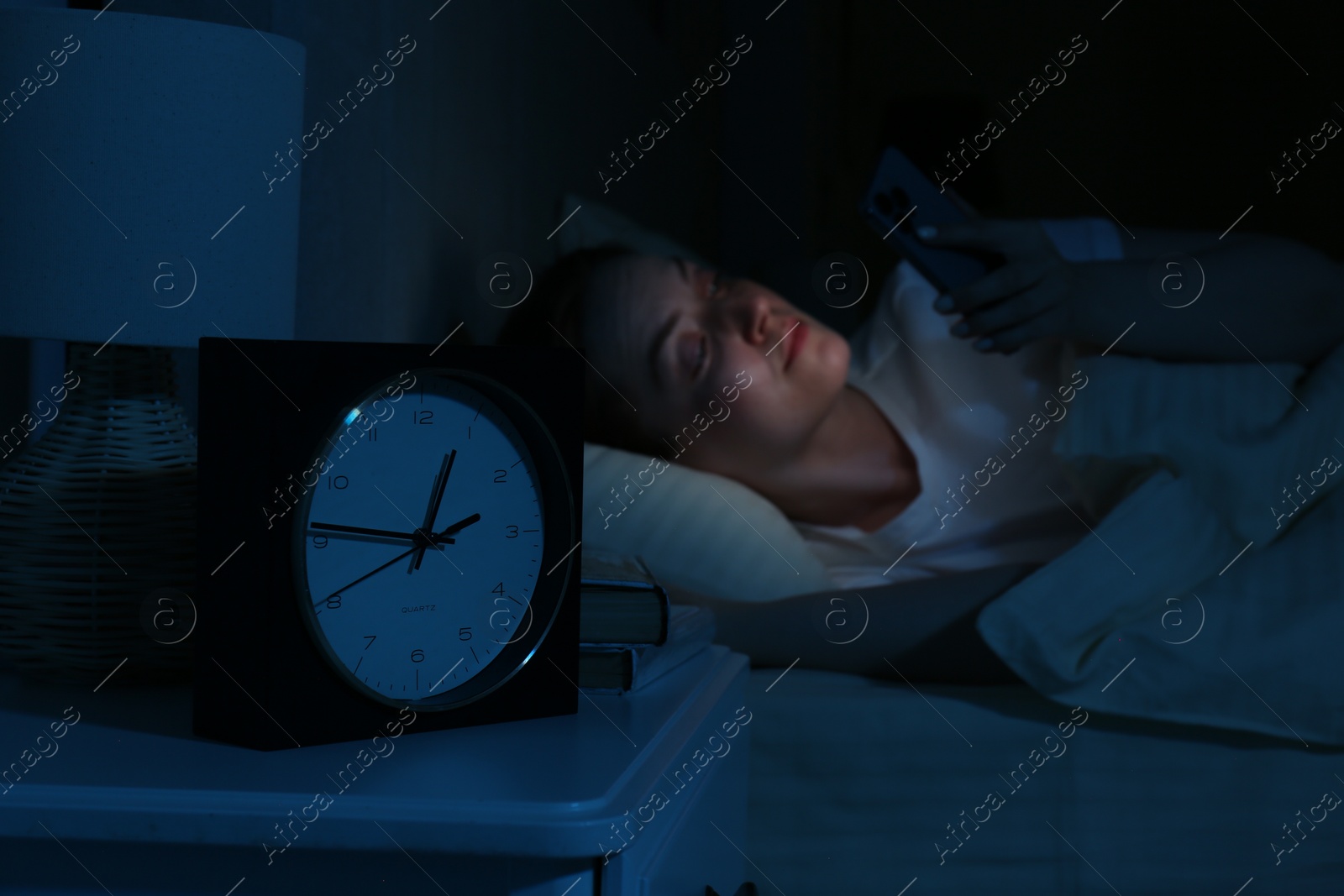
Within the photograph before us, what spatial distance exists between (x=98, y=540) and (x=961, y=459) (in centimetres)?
102

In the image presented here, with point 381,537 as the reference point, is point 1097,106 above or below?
above

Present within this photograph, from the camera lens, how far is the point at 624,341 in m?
1.36

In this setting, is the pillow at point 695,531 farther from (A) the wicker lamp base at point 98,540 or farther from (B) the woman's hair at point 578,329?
(A) the wicker lamp base at point 98,540

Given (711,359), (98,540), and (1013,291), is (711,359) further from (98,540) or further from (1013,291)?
(98,540)

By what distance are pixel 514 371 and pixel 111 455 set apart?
0.24 metres

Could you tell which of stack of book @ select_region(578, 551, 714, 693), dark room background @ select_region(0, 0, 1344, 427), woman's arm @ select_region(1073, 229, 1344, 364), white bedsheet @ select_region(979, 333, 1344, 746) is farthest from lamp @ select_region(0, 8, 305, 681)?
dark room background @ select_region(0, 0, 1344, 427)

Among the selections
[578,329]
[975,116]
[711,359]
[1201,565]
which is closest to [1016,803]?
[1201,565]

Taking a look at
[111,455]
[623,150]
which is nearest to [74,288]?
[111,455]

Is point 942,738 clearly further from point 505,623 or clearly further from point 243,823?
point 243,823

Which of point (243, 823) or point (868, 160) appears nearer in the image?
point (243, 823)

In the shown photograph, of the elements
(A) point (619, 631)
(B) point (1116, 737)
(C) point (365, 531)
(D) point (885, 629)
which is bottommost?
(B) point (1116, 737)

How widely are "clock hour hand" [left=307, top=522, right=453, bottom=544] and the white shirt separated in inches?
29.7

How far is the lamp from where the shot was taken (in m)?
0.56

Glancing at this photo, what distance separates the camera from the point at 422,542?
0.53m
